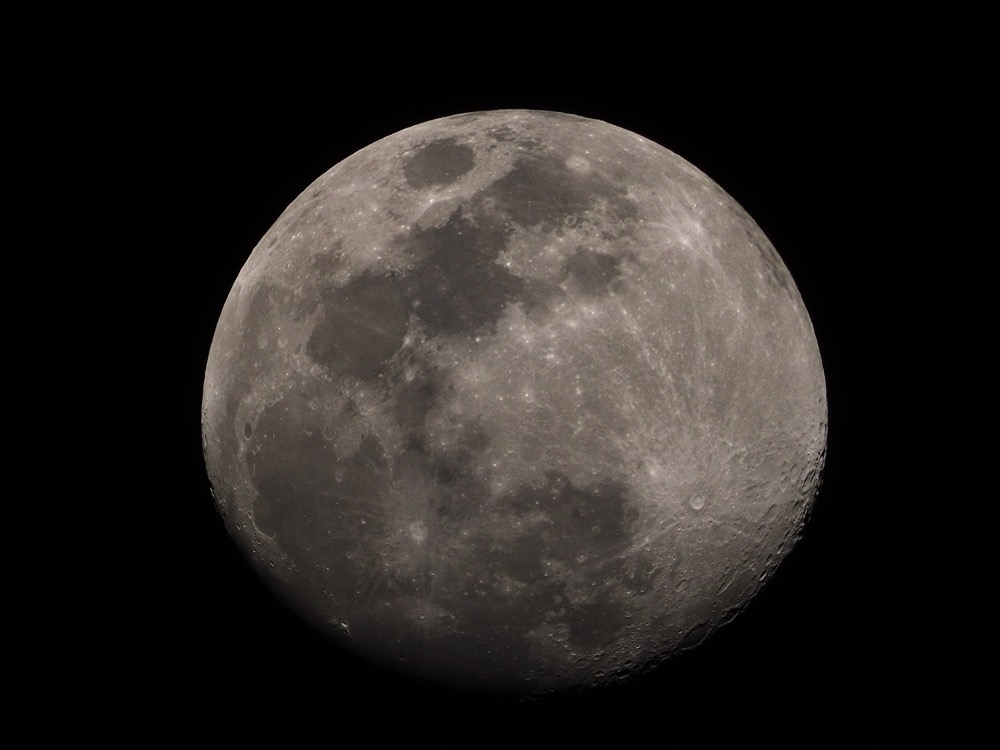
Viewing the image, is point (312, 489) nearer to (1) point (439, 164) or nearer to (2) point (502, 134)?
(1) point (439, 164)

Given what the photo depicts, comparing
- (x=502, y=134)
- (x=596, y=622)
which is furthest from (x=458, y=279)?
(x=596, y=622)

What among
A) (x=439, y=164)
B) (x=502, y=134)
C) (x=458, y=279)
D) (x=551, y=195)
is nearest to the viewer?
(x=458, y=279)

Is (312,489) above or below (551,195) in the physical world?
below

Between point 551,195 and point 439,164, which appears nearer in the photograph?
point 551,195

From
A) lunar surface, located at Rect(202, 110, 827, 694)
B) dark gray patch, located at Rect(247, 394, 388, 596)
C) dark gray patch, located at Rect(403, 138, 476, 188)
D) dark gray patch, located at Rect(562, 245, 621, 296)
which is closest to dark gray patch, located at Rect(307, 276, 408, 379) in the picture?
lunar surface, located at Rect(202, 110, 827, 694)

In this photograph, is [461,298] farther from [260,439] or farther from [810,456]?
[810,456]

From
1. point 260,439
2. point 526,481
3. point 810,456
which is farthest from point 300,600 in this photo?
point 810,456

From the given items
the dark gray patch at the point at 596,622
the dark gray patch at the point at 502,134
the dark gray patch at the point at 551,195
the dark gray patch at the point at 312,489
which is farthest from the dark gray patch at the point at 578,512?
the dark gray patch at the point at 502,134
